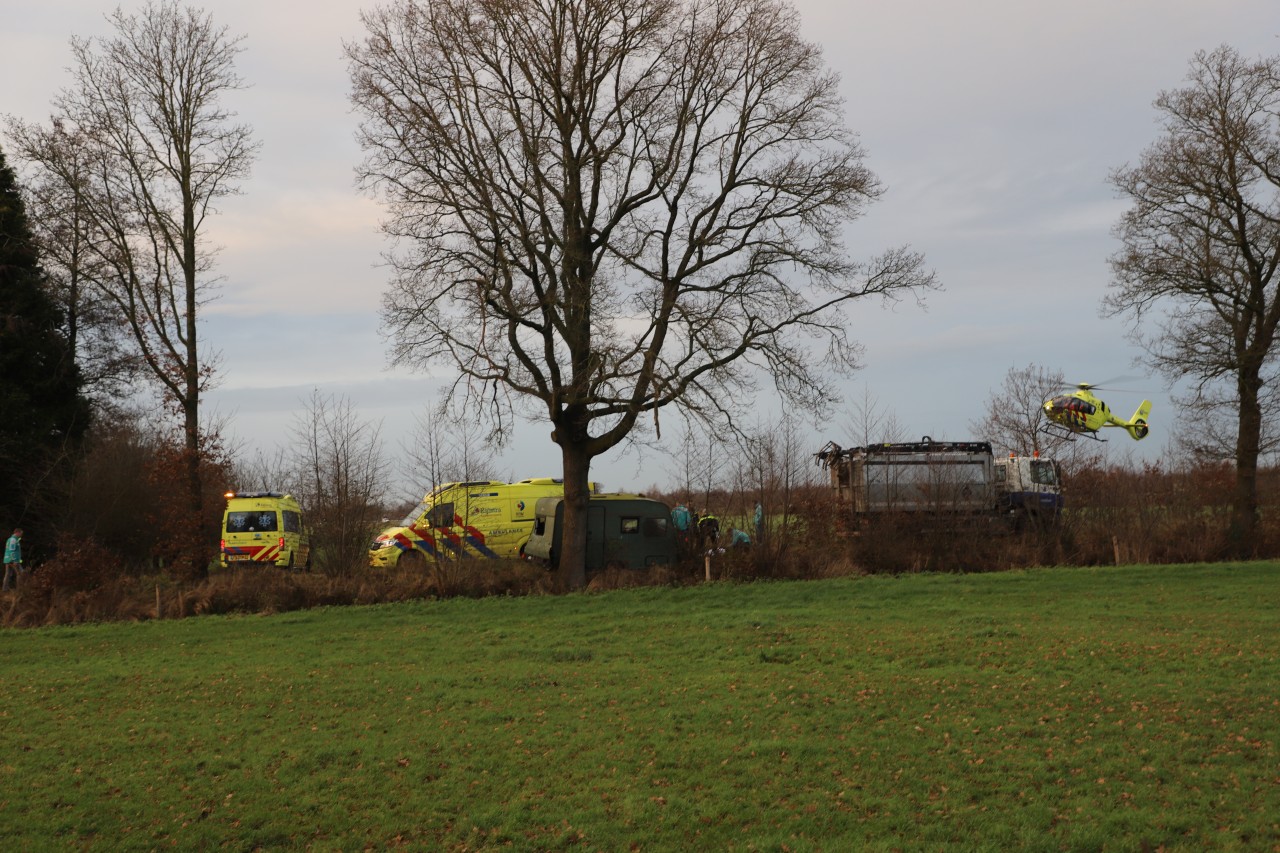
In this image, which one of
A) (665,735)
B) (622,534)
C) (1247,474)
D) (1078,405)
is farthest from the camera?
(1078,405)

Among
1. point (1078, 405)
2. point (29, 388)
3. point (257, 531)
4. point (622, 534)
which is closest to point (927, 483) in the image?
point (622, 534)

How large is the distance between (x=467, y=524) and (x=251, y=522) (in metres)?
8.39

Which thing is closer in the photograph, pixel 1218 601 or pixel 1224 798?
pixel 1224 798

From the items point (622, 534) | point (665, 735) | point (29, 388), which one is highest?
point (29, 388)

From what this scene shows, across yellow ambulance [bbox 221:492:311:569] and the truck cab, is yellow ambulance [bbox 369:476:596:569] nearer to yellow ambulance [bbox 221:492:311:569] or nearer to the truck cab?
yellow ambulance [bbox 221:492:311:569]

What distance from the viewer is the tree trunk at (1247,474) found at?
1158 inches

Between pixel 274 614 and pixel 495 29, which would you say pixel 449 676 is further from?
pixel 495 29

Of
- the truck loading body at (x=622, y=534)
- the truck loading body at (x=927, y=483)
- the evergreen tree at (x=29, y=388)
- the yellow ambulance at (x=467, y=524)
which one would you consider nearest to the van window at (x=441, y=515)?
the yellow ambulance at (x=467, y=524)

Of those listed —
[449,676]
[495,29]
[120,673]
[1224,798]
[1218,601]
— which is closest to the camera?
[1224,798]

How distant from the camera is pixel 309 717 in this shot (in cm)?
1238

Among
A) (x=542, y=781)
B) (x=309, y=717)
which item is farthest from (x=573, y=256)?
(x=542, y=781)

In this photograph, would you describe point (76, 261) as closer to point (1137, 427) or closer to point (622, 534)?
point (622, 534)

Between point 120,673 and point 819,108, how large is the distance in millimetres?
19834

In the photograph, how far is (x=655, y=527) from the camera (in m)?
26.8
